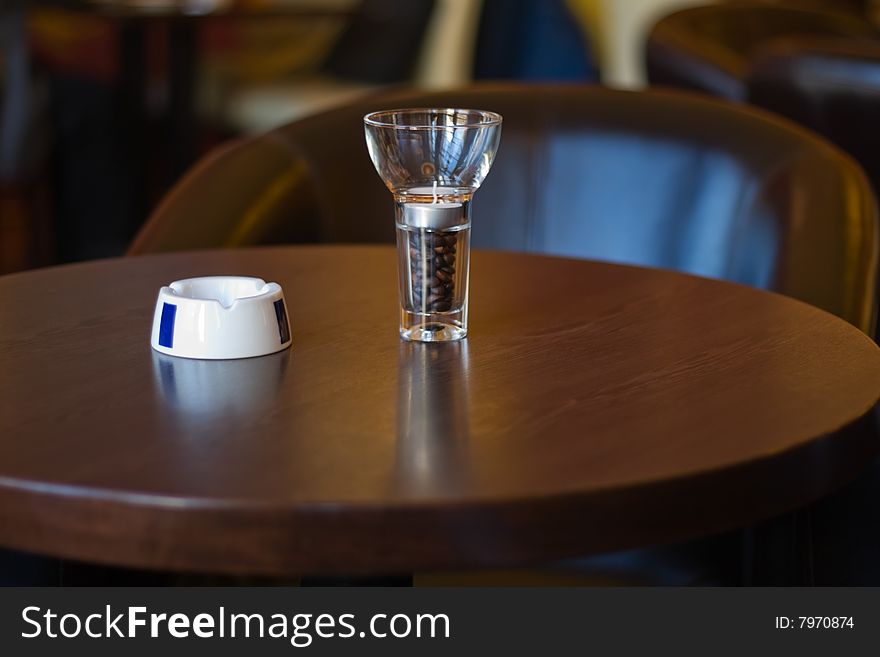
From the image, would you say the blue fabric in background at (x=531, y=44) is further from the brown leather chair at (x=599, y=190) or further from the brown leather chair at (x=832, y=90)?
the brown leather chair at (x=599, y=190)

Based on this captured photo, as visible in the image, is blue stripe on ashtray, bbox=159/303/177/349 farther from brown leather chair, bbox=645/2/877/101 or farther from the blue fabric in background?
the blue fabric in background

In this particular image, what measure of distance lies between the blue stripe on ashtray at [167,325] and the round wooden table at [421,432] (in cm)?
1

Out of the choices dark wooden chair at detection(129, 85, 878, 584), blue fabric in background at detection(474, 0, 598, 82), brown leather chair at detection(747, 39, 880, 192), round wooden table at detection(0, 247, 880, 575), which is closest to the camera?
round wooden table at detection(0, 247, 880, 575)

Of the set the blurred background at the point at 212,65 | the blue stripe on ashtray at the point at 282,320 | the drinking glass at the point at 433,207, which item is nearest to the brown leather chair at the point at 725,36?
the blurred background at the point at 212,65

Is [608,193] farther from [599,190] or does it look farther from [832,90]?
[832,90]

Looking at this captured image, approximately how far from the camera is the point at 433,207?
870 millimetres

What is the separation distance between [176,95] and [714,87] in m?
1.62

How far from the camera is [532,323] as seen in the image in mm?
938

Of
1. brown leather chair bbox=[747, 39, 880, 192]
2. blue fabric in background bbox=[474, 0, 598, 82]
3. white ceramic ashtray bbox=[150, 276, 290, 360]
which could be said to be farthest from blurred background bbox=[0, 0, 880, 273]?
white ceramic ashtray bbox=[150, 276, 290, 360]

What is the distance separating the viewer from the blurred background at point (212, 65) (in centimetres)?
324

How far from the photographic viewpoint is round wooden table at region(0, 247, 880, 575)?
0.60 metres

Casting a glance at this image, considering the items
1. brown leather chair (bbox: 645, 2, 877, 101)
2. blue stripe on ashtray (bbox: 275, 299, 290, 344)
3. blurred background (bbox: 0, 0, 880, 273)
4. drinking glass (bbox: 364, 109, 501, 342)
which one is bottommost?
blurred background (bbox: 0, 0, 880, 273)

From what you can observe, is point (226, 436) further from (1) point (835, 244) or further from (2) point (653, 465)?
(1) point (835, 244)

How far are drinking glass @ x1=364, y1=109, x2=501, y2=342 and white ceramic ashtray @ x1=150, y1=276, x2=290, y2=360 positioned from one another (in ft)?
0.31
